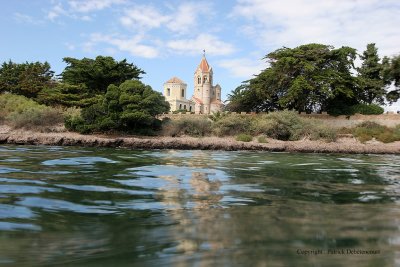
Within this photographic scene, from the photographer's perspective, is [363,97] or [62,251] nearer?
[62,251]

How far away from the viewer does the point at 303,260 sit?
10.0 ft

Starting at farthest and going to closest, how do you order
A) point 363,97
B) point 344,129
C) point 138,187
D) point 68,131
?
point 363,97, point 344,129, point 68,131, point 138,187

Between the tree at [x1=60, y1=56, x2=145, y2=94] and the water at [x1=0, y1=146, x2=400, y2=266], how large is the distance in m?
29.9

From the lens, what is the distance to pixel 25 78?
147 ft

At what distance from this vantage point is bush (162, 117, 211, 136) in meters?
28.9

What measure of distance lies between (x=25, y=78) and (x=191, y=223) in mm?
46024

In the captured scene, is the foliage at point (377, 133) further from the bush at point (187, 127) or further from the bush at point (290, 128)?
the bush at point (187, 127)

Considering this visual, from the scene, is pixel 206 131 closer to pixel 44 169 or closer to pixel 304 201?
pixel 44 169

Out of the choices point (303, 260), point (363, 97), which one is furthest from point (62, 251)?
point (363, 97)

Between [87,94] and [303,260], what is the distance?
34376 millimetres

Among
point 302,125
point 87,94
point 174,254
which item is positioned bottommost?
point 174,254

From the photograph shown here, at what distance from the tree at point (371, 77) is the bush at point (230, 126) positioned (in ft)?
51.2

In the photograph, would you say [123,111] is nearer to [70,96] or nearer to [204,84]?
[70,96]

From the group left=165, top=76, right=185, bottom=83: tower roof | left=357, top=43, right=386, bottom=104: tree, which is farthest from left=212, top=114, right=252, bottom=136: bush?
left=165, top=76, right=185, bottom=83: tower roof
